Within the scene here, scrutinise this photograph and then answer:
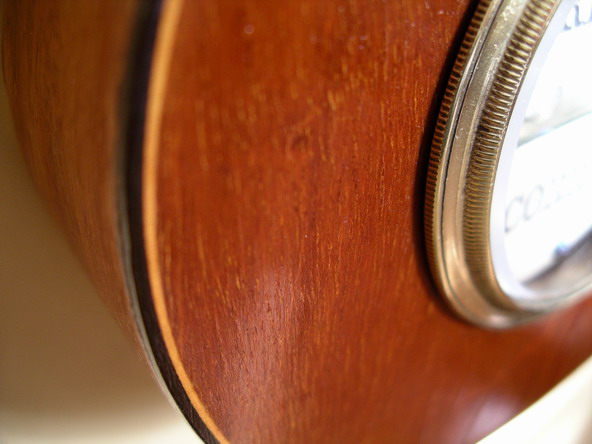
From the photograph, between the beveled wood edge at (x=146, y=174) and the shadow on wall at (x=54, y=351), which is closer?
the beveled wood edge at (x=146, y=174)

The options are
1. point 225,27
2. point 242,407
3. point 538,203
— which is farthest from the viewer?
point 538,203

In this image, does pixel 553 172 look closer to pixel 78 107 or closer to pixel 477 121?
pixel 477 121

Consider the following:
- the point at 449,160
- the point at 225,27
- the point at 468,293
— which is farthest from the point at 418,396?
the point at 225,27

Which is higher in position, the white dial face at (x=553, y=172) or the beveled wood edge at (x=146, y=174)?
the white dial face at (x=553, y=172)

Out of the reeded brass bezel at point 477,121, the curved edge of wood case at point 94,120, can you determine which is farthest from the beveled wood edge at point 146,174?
the reeded brass bezel at point 477,121

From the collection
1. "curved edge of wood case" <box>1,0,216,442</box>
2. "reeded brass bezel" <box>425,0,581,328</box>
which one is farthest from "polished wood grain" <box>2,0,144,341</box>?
"reeded brass bezel" <box>425,0,581,328</box>

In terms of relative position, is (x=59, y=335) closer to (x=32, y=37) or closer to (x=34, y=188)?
(x=34, y=188)

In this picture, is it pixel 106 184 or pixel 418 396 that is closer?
pixel 106 184

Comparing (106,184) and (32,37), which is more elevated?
(32,37)

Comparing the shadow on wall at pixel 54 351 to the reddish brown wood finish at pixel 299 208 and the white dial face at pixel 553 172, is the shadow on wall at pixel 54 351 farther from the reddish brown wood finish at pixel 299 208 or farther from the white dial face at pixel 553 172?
the white dial face at pixel 553 172
